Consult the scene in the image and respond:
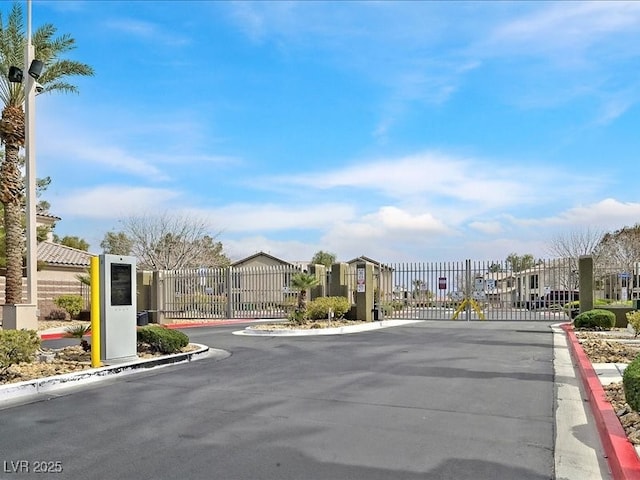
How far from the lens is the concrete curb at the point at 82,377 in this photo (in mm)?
8453

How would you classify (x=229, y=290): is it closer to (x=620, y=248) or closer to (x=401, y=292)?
(x=401, y=292)

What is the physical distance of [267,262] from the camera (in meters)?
56.7

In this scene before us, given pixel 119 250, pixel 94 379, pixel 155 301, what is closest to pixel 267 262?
pixel 119 250

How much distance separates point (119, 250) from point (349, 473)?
1769 inches

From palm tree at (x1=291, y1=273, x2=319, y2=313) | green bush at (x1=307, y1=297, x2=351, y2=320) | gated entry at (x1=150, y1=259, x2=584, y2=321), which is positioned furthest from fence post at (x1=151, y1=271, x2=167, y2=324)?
palm tree at (x1=291, y1=273, x2=319, y2=313)

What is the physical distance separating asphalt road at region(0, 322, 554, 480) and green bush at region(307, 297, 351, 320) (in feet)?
32.4

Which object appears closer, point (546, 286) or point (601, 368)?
point (601, 368)

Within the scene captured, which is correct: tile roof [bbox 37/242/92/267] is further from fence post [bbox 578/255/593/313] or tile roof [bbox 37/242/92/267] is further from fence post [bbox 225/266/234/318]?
fence post [bbox 578/255/593/313]

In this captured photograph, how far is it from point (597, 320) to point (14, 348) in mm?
16420

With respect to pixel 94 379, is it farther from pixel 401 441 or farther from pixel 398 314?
pixel 398 314

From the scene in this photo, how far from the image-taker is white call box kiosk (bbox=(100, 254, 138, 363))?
35.1ft

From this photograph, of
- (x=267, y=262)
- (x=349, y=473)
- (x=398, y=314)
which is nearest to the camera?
(x=349, y=473)

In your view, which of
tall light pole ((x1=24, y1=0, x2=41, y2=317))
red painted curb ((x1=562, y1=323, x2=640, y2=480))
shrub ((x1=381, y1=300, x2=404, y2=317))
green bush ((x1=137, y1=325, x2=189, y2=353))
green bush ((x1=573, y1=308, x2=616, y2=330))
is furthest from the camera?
shrub ((x1=381, y1=300, x2=404, y2=317))

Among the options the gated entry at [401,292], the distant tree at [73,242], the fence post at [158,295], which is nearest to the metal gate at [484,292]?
the gated entry at [401,292]
